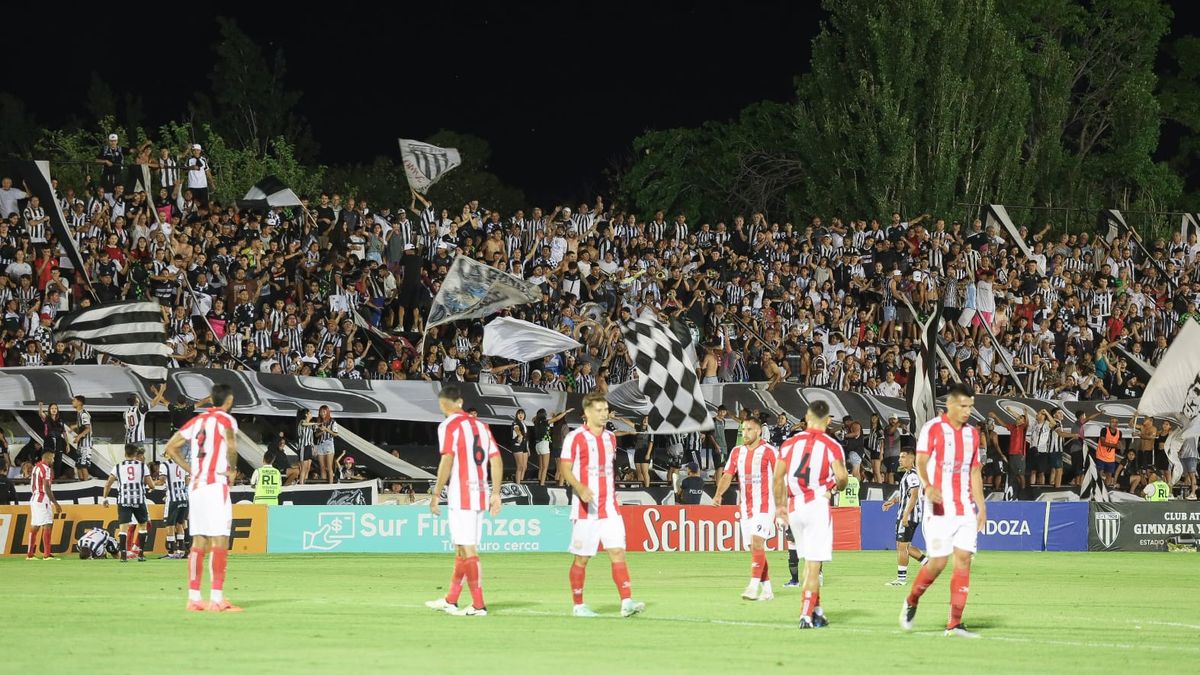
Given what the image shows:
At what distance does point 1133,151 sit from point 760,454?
49124 millimetres

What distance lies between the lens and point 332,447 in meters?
32.7

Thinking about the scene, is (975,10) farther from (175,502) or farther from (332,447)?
(175,502)

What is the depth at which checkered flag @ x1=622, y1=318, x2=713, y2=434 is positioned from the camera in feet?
109

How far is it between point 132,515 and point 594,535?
14.0 m

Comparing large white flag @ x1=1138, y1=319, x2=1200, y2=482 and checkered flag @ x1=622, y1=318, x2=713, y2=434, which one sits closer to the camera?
checkered flag @ x1=622, y1=318, x2=713, y2=434

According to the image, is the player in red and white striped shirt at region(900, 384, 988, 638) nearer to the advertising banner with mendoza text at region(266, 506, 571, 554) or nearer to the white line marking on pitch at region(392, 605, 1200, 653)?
the white line marking on pitch at region(392, 605, 1200, 653)

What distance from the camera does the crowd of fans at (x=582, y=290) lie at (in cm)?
3394

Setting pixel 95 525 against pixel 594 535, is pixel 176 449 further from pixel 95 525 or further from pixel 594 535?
pixel 95 525

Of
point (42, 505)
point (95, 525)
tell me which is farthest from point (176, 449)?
point (95, 525)

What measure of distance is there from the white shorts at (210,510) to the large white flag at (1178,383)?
93.7ft

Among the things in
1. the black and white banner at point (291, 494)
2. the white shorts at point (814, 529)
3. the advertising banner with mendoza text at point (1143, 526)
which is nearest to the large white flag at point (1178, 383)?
the advertising banner with mendoza text at point (1143, 526)

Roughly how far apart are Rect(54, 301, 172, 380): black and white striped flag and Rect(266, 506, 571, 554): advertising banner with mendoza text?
159 inches

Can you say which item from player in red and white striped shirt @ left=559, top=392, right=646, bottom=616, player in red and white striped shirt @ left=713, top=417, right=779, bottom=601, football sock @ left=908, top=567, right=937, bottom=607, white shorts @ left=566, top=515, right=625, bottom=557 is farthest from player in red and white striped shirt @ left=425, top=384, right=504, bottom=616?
player in red and white striped shirt @ left=713, top=417, right=779, bottom=601

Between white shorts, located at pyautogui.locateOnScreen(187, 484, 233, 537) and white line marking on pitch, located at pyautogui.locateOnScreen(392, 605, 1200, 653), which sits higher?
white shorts, located at pyautogui.locateOnScreen(187, 484, 233, 537)
